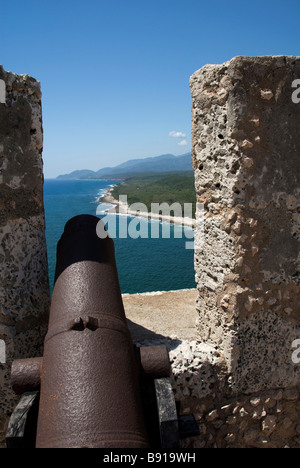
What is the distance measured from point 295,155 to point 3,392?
9.12 feet

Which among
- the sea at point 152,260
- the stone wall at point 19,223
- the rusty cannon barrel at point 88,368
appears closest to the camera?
the rusty cannon barrel at point 88,368

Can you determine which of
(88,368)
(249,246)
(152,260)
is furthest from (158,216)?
(88,368)

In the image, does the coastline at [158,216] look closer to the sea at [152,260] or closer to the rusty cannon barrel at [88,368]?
the sea at [152,260]

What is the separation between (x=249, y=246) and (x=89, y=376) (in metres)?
1.58

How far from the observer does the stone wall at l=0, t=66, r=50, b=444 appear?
9.33 feet

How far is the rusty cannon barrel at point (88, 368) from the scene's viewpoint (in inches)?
73.5

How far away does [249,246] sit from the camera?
9.92ft

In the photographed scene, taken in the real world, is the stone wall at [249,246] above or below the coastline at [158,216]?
above

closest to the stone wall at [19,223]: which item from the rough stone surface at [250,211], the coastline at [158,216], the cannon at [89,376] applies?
the cannon at [89,376]

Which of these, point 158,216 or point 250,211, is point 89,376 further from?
point 158,216

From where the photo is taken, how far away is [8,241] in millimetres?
2920

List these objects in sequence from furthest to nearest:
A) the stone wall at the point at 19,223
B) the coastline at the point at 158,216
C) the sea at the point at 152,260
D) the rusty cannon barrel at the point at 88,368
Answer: the coastline at the point at 158,216 < the sea at the point at 152,260 < the stone wall at the point at 19,223 < the rusty cannon barrel at the point at 88,368
